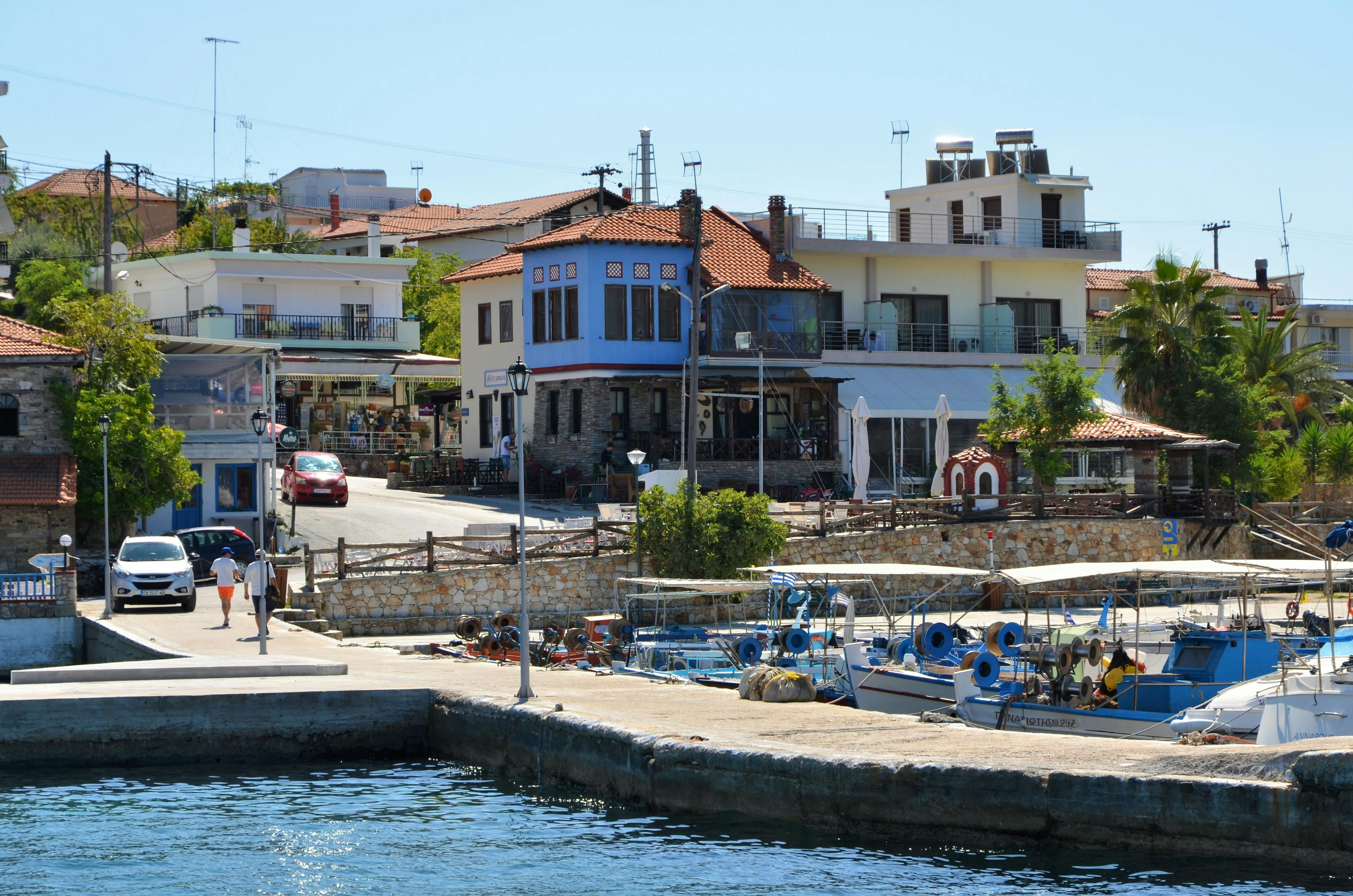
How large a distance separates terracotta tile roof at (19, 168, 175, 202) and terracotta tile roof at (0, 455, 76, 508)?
54.1 meters

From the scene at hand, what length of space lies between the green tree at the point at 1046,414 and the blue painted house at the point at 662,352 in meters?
7.73

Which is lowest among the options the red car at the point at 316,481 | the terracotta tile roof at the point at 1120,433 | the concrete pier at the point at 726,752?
the concrete pier at the point at 726,752

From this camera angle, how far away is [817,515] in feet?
135

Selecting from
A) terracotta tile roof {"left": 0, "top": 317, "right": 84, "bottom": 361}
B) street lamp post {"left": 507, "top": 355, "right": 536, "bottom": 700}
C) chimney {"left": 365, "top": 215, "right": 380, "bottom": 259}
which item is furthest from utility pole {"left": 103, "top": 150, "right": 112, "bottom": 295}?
street lamp post {"left": 507, "top": 355, "right": 536, "bottom": 700}

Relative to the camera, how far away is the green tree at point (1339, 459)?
173 feet

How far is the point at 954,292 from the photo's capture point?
55.3 metres

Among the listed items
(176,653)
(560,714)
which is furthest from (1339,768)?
(176,653)

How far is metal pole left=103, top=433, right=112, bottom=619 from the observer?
106 feet

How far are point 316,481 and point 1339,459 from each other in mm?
33010

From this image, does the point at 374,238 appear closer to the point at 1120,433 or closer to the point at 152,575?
the point at 1120,433

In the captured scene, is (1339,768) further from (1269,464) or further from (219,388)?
(1269,464)

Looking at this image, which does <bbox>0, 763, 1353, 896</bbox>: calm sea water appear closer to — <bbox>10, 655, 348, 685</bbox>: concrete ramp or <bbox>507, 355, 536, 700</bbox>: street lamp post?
<bbox>507, 355, 536, 700</bbox>: street lamp post

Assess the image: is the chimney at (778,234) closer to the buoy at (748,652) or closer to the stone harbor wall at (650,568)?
the stone harbor wall at (650,568)

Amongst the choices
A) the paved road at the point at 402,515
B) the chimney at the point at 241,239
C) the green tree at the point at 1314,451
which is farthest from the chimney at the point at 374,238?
the green tree at the point at 1314,451
